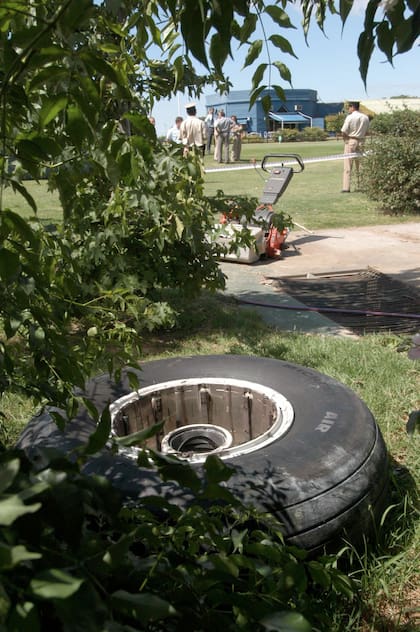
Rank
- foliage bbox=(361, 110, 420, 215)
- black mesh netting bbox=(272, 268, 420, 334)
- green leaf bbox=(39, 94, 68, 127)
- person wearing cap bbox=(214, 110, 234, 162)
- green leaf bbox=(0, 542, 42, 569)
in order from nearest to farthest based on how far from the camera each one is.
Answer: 1. green leaf bbox=(0, 542, 42, 569)
2. green leaf bbox=(39, 94, 68, 127)
3. black mesh netting bbox=(272, 268, 420, 334)
4. foliage bbox=(361, 110, 420, 215)
5. person wearing cap bbox=(214, 110, 234, 162)

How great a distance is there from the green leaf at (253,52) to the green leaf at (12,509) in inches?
45.1

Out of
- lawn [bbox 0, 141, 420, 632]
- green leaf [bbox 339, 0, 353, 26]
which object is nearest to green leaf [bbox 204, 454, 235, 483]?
green leaf [bbox 339, 0, 353, 26]

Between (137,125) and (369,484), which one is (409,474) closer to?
(369,484)

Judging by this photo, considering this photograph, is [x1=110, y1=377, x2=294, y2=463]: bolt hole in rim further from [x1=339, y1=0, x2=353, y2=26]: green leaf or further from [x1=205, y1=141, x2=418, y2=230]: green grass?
[x1=205, y1=141, x2=418, y2=230]: green grass

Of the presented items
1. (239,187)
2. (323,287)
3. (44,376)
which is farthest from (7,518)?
(239,187)

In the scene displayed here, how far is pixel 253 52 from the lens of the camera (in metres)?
1.39

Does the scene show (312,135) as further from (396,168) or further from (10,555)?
(10,555)

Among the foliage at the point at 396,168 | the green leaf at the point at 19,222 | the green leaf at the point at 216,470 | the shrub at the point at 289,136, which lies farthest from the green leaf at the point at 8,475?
the shrub at the point at 289,136

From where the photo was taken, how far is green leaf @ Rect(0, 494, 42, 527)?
583 mm

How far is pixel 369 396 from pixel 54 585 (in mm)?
3407

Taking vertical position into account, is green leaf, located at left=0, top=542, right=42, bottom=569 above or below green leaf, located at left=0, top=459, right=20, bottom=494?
below

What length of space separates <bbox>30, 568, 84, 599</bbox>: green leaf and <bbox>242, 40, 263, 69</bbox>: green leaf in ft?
3.88

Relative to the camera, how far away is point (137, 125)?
1.21m

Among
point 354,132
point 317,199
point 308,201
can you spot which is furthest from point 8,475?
point 354,132
